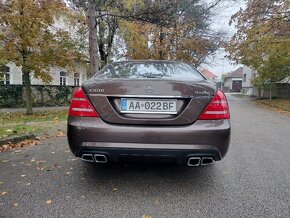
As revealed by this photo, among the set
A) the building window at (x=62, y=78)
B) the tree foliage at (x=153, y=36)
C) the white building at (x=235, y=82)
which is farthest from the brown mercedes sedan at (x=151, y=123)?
the white building at (x=235, y=82)

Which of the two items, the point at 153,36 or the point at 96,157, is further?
the point at 153,36

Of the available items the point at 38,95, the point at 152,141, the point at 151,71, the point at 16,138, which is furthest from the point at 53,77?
the point at 152,141

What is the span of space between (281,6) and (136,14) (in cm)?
945

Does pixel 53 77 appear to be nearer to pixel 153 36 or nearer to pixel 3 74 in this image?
pixel 3 74

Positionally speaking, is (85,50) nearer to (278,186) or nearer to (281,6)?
(281,6)

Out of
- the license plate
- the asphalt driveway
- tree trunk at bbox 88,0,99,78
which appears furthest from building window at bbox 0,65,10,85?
the license plate

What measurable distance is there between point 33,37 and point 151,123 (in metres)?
10.9

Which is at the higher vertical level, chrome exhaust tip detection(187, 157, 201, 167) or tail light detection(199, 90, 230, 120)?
tail light detection(199, 90, 230, 120)

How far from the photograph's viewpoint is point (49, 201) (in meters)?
2.92

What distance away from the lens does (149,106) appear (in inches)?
118

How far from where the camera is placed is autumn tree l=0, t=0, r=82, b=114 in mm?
12000

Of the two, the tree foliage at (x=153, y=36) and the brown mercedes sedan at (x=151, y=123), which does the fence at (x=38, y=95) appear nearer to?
the tree foliage at (x=153, y=36)

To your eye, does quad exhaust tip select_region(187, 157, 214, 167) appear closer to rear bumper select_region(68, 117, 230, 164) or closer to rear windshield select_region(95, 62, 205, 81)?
rear bumper select_region(68, 117, 230, 164)

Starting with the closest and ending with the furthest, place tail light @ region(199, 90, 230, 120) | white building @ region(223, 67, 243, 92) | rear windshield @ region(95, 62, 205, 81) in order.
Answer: tail light @ region(199, 90, 230, 120) < rear windshield @ region(95, 62, 205, 81) < white building @ region(223, 67, 243, 92)
